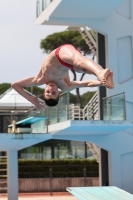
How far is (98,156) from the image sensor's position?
36031 mm

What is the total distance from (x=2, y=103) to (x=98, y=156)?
852cm

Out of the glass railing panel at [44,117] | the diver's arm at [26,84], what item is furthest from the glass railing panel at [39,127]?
the diver's arm at [26,84]

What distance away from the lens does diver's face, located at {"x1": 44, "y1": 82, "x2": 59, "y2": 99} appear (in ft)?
43.7

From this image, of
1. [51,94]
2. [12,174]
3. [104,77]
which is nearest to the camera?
[104,77]

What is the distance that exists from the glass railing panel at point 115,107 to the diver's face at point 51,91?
51.1 ft

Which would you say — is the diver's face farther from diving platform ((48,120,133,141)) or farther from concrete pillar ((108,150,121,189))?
concrete pillar ((108,150,121,189))

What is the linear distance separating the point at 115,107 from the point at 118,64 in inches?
193

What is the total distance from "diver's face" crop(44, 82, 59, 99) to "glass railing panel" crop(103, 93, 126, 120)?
51.1 ft

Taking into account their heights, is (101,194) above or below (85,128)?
below

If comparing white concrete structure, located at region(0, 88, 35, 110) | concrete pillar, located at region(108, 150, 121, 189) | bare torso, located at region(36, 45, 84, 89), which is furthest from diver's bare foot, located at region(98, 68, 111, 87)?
white concrete structure, located at region(0, 88, 35, 110)

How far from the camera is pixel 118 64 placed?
33.7 m

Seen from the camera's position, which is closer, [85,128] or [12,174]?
[85,128]

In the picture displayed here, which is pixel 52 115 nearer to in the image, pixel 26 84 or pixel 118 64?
pixel 118 64

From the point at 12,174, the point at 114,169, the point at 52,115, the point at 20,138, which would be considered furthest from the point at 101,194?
the point at 12,174
